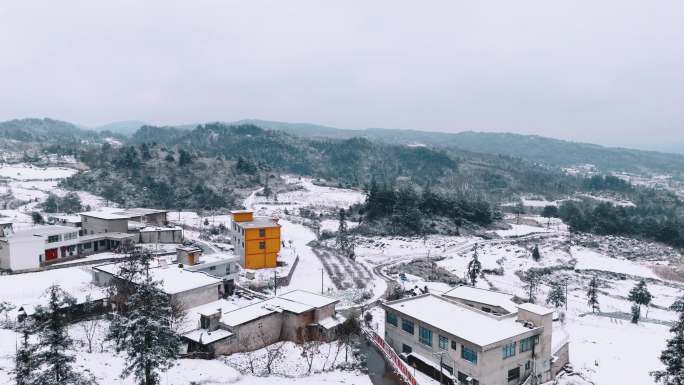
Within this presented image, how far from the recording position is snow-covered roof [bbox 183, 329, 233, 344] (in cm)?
2614

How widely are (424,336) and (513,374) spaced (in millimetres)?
5267

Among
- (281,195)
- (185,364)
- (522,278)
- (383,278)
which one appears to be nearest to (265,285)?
(383,278)

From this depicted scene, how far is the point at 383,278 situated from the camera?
1880 inches

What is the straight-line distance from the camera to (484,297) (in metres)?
33.9

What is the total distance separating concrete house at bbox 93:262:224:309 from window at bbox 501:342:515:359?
63.5ft

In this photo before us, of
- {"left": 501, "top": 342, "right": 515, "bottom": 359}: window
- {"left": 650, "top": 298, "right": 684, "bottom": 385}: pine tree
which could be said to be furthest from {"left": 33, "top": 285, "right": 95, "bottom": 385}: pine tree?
{"left": 650, "top": 298, "right": 684, "bottom": 385}: pine tree

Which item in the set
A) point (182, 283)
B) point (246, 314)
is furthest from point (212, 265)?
point (246, 314)

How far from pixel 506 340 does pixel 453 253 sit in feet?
141

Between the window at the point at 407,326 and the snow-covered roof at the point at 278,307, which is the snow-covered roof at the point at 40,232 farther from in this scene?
the window at the point at 407,326

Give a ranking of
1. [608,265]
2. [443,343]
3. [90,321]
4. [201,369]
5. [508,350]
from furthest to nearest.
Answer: [608,265] → [90,321] → [443,343] → [508,350] → [201,369]

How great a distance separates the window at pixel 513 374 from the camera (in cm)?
2680

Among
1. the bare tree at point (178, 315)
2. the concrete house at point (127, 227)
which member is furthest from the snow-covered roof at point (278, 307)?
the concrete house at point (127, 227)

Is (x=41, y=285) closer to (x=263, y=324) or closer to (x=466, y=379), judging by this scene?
(x=263, y=324)

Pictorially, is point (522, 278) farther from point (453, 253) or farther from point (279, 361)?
point (279, 361)
